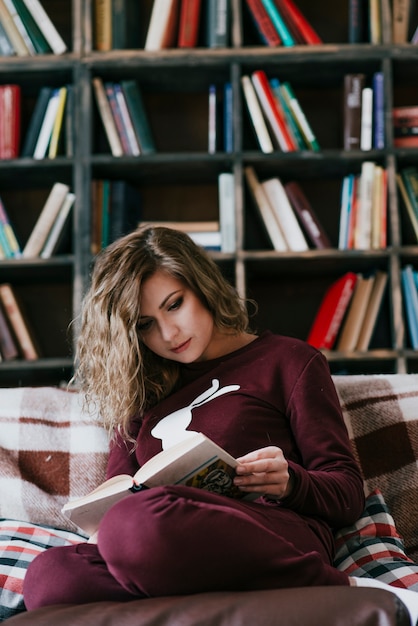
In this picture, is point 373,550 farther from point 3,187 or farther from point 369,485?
point 3,187

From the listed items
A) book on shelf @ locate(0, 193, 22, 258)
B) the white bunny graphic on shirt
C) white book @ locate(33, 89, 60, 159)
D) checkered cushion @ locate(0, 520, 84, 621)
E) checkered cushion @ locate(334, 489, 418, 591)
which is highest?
white book @ locate(33, 89, 60, 159)

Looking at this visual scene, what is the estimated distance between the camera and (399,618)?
0.85 metres

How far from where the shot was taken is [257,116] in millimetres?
2590

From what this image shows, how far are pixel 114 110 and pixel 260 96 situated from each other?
49 centimetres

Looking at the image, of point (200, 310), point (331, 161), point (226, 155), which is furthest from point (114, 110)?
point (200, 310)

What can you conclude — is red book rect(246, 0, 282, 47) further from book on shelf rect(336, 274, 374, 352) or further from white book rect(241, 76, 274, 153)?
book on shelf rect(336, 274, 374, 352)

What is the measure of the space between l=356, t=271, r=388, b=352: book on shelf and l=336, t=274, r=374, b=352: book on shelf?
0.02 meters

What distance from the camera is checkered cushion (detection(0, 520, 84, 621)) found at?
124 cm

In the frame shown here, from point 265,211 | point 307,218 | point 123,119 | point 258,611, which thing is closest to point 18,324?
point 123,119

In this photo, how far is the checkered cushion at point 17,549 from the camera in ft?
4.05

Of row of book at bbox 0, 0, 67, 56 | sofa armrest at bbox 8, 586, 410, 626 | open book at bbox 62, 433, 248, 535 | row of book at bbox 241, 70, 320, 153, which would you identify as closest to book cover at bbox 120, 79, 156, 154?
row of book at bbox 0, 0, 67, 56

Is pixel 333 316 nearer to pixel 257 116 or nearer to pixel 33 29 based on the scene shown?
pixel 257 116

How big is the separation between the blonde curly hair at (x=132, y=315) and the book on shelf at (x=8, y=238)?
1.06 m

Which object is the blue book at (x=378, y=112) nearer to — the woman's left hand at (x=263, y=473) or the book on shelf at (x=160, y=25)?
the book on shelf at (x=160, y=25)
